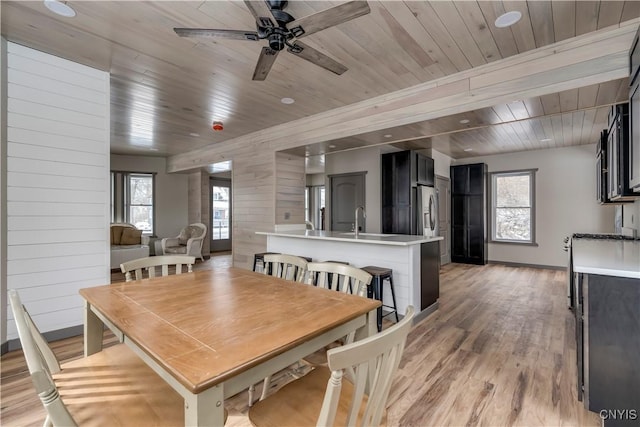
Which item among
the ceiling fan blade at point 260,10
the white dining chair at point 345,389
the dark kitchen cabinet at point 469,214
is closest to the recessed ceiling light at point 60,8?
the ceiling fan blade at point 260,10

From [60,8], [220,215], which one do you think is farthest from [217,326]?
[220,215]

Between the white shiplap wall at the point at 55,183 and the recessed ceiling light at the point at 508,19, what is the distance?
12.0 feet

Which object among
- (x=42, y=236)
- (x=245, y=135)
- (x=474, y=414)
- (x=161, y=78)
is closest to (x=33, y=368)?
(x=474, y=414)

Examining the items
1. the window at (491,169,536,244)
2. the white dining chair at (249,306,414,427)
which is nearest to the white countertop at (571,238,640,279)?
the white dining chair at (249,306,414,427)

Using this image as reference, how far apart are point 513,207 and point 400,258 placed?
4989mm

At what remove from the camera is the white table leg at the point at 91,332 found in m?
1.72

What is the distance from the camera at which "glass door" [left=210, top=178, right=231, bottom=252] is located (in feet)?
28.5

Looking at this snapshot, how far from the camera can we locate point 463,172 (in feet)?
23.2

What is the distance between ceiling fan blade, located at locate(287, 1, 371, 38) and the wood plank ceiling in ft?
1.29

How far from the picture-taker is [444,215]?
702 cm

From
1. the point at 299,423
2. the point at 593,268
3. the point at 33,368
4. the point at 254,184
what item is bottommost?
the point at 299,423

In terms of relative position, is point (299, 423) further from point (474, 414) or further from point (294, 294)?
point (474, 414)

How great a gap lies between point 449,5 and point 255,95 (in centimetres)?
229

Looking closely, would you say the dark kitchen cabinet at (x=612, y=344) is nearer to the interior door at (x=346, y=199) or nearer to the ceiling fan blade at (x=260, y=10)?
the ceiling fan blade at (x=260, y=10)
